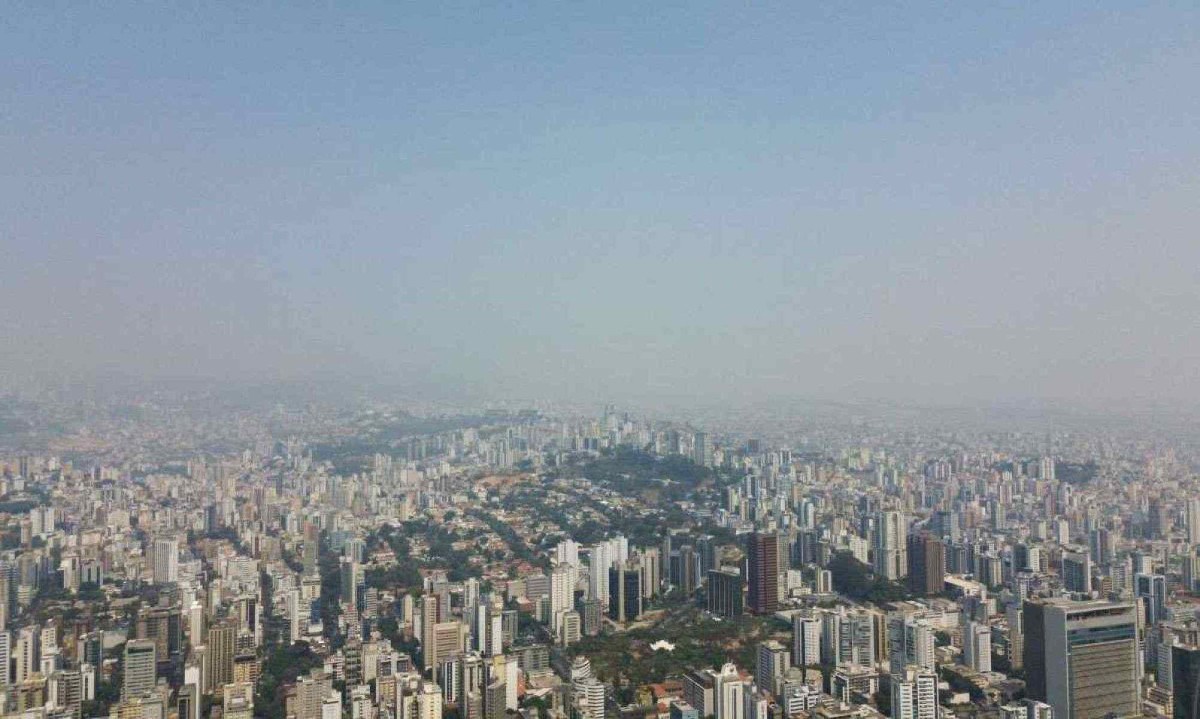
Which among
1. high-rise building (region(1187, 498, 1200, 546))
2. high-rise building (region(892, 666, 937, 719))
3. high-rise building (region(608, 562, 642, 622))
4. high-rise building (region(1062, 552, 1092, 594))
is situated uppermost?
high-rise building (region(1187, 498, 1200, 546))

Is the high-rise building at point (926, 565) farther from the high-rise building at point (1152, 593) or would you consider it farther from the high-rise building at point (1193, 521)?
the high-rise building at point (1193, 521)

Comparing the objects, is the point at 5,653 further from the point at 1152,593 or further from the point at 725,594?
the point at 1152,593

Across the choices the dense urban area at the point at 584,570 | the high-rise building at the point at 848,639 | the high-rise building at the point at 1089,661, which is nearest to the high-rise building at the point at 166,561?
the dense urban area at the point at 584,570

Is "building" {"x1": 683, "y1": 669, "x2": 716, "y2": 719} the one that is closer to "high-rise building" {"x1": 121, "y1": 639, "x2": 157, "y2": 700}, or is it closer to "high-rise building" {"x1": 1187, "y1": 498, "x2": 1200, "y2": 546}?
"high-rise building" {"x1": 121, "y1": 639, "x2": 157, "y2": 700}

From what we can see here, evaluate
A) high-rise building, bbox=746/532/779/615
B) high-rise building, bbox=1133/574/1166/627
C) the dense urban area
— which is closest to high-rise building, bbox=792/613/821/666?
the dense urban area

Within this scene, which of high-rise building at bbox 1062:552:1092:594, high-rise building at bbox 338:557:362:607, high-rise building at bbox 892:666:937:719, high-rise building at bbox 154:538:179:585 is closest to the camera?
high-rise building at bbox 892:666:937:719

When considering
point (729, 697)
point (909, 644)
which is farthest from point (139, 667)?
point (909, 644)

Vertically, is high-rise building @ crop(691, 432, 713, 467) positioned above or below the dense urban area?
above
